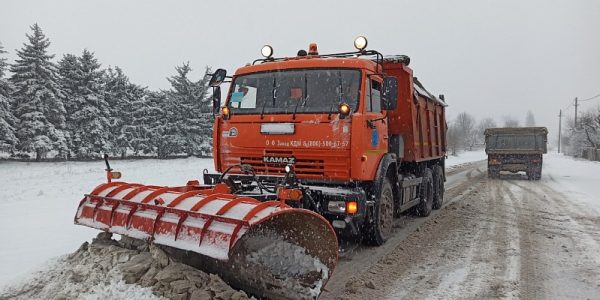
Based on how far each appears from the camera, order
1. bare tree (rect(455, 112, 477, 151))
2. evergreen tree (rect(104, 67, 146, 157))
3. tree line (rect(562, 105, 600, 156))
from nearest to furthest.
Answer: evergreen tree (rect(104, 67, 146, 157)), tree line (rect(562, 105, 600, 156)), bare tree (rect(455, 112, 477, 151))

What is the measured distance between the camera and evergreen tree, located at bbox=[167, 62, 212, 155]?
38312 millimetres

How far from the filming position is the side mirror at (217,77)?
6344 mm

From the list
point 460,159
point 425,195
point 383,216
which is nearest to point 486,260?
point 383,216

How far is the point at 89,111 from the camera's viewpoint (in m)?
32.7

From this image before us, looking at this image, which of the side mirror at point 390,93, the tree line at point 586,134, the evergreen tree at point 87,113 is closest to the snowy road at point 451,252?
the side mirror at point 390,93

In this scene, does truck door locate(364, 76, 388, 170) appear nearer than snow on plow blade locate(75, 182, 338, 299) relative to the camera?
No

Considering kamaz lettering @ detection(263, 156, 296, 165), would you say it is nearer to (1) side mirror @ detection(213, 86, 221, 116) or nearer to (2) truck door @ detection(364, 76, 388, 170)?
(2) truck door @ detection(364, 76, 388, 170)

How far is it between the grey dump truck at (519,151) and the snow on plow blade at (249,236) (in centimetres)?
1969

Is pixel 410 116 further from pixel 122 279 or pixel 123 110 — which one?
pixel 123 110

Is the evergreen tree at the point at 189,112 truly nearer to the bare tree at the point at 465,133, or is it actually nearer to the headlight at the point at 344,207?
the headlight at the point at 344,207

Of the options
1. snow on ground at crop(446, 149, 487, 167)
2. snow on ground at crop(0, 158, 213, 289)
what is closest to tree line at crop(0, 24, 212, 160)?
snow on ground at crop(0, 158, 213, 289)

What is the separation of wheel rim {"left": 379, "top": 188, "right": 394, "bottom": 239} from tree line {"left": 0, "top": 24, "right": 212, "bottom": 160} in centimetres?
2077

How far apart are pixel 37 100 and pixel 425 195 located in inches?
1124

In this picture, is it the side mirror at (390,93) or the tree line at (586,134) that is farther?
the tree line at (586,134)
